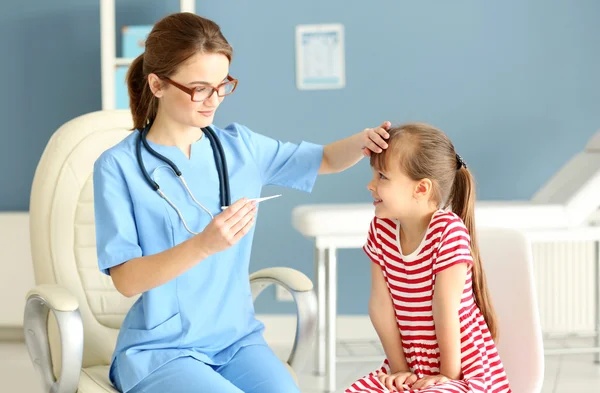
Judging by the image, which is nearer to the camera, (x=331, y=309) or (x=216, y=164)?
(x=216, y=164)

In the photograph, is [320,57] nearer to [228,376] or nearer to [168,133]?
[168,133]

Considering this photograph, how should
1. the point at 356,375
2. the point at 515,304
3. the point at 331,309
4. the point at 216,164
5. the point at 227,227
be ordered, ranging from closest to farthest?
the point at 227,227, the point at 515,304, the point at 216,164, the point at 331,309, the point at 356,375

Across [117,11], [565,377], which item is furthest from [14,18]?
[565,377]

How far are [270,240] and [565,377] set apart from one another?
1.39 meters

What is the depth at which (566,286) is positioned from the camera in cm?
361

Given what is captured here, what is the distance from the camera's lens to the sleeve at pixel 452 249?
155 cm

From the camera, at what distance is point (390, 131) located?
1664mm

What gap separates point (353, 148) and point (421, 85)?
197 cm

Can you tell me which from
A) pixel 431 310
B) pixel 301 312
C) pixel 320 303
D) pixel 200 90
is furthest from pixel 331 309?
pixel 200 90

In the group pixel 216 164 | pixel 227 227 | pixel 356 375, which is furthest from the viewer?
pixel 356 375

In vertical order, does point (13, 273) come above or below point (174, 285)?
below

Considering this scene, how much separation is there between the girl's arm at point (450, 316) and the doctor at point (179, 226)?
0.29 metres

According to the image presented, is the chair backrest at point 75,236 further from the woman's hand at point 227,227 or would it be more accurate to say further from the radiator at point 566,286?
the radiator at point 566,286

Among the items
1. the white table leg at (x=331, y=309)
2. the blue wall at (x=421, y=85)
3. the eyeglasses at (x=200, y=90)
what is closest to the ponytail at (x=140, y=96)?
the eyeglasses at (x=200, y=90)
